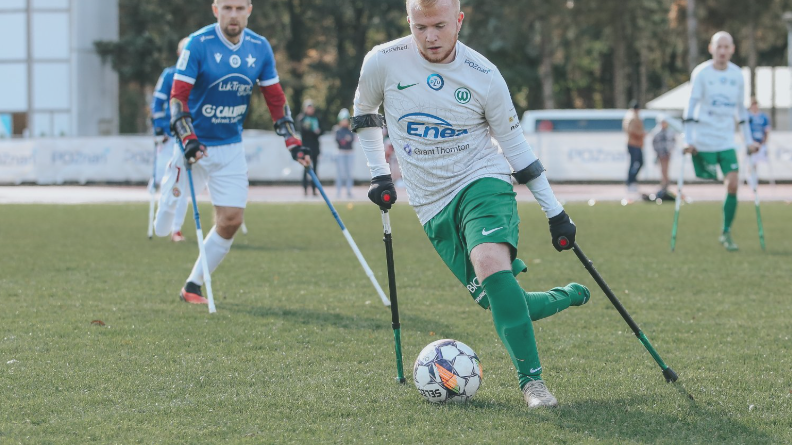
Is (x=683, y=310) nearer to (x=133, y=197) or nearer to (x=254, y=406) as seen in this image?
(x=254, y=406)

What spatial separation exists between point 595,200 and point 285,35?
29215 millimetres

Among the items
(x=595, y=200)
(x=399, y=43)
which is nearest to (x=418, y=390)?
(x=399, y=43)

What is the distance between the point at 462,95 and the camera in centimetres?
500

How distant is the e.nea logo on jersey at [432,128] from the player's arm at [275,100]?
10.4ft

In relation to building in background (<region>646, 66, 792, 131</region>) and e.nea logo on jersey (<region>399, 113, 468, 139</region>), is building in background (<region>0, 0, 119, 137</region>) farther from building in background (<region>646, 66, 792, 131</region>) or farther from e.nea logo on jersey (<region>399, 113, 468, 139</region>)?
e.nea logo on jersey (<region>399, 113, 468, 139</region>)

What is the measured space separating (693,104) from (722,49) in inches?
26.7

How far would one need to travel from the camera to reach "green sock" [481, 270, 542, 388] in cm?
482

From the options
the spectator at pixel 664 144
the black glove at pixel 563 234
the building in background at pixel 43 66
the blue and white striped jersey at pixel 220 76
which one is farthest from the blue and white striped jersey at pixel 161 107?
the building in background at pixel 43 66

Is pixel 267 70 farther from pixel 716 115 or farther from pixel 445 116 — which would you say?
pixel 716 115

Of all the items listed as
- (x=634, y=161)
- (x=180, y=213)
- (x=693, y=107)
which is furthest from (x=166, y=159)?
(x=634, y=161)

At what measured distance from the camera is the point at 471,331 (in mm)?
6941

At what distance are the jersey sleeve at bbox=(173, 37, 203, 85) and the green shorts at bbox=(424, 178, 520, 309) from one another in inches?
129

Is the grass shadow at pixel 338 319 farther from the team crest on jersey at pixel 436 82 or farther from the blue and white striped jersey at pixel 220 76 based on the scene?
the team crest on jersey at pixel 436 82

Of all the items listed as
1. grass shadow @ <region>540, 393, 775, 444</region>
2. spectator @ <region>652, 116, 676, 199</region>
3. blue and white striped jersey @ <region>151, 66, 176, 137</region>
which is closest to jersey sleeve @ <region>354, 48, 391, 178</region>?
grass shadow @ <region>540, 393, 775, 444</region>
